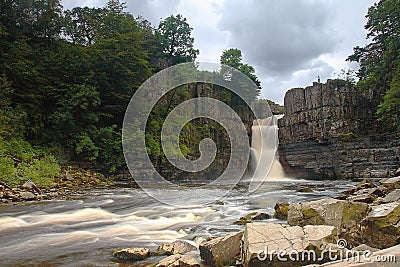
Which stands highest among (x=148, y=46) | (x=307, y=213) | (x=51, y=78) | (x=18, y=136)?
(x=148, y=46)

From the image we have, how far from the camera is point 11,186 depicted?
10023 mm

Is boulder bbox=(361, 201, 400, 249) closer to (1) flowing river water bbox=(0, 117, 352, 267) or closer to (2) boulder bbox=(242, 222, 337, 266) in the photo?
(2) boulder bbox=(242, 222, 337, 266)

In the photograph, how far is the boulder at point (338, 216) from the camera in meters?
3.91

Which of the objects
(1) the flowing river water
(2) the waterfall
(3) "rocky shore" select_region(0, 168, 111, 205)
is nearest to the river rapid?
(1) the flowing river water

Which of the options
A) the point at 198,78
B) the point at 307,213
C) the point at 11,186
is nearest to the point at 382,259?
the point at 307,213

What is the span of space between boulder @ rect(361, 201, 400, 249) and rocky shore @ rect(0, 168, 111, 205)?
30.3ft

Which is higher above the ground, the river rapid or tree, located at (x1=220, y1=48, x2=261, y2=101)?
tree, located at (x1=220, y1=48, x2=261, y2=101)

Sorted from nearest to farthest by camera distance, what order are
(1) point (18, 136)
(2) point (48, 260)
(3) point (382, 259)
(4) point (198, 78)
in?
1. (3) point (382, 259)
2. (2) point (48, 260)
3. (1) point (18, 136)
4. (4) point (198, 78)

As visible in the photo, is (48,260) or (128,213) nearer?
(48,260)

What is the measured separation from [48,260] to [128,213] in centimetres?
371

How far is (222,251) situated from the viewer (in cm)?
343

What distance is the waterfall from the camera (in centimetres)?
2598

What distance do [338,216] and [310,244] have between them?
1.51 m

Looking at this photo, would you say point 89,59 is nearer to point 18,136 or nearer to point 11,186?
point 18,136
